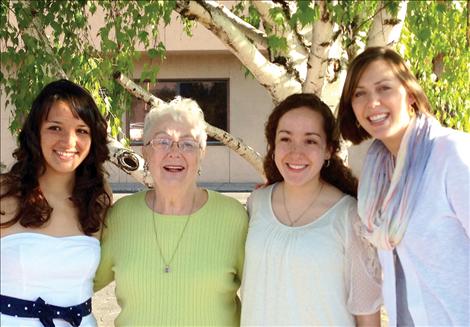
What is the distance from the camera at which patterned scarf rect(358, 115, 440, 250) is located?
226cm

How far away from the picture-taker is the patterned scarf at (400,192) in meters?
2.26

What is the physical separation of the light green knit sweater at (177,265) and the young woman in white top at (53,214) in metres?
0.13

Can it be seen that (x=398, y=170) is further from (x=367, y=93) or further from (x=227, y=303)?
(x=227, y=303)

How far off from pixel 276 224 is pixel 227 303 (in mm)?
452

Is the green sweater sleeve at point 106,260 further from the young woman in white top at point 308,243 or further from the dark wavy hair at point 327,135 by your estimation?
the dark wavy hair at point 327,135

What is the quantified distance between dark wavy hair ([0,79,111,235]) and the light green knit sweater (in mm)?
154

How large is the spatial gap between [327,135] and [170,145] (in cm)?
70

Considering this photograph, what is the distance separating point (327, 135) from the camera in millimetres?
2668

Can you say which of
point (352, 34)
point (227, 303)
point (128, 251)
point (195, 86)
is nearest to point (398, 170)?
point (227, 303)

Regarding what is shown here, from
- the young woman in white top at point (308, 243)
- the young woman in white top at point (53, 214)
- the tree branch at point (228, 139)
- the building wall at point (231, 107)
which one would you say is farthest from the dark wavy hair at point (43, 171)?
the building wall at point (231, 107)

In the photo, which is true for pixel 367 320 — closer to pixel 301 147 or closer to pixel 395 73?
pixel 301 147

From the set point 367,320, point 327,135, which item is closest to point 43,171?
point 327,135

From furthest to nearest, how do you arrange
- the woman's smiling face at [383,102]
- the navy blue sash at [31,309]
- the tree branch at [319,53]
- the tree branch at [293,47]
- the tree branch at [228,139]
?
the tree branch at [228,139] < the tree branch at [293,47] < the tree branch at [319,53] < the navy blue sash at [31,309] < the woman's smiling face at [383,102]

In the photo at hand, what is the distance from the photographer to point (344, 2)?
2350 millimetres
